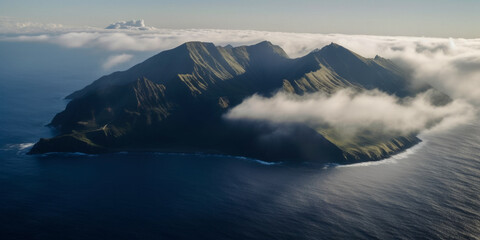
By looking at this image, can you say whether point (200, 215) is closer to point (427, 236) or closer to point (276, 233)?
point (276, 233)

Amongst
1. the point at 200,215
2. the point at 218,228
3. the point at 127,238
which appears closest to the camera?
the point at 127,238

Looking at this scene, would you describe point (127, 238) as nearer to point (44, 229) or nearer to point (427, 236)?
point (44, 229)

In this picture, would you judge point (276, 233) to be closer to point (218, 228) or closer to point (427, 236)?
point (218, 228)

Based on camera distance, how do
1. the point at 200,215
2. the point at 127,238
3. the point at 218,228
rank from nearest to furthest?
the point at 127,238, the point at 218,228, the point at 200,215

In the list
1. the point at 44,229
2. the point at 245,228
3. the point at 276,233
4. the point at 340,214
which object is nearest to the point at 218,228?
the point at 245,228

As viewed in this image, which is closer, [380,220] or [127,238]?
[127,238]

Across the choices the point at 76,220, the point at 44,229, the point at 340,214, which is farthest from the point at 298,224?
the point at 44,229

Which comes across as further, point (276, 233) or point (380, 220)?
point (380, 220)
